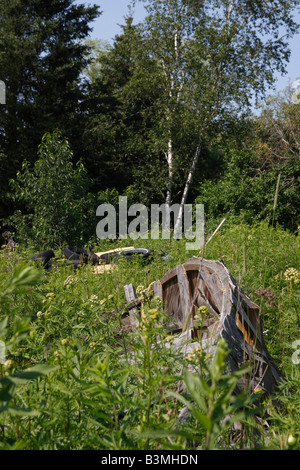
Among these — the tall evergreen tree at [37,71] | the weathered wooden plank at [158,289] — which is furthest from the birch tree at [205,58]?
the weathered wooden plank at [158,289]

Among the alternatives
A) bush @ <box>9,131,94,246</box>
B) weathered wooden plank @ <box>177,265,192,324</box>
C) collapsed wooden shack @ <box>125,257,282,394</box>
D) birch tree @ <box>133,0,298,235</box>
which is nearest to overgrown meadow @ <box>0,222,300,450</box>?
collapsed wooden shack @ <box>125,257,282,394</box>

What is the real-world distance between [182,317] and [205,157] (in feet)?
54.8

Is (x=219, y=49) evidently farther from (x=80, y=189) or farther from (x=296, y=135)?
(x=80, y=189)

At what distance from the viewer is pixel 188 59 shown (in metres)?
14.8

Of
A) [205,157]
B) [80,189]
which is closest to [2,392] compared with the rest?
[80,189]

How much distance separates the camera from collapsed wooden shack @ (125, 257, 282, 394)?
2156 mm

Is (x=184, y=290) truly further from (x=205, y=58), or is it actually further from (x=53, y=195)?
(x=205, y=58)

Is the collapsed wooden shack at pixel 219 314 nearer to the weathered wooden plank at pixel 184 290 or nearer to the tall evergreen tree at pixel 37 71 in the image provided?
the weathered wooden plank at pixel 184 290

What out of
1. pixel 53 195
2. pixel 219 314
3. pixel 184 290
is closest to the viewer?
pixel 219 314

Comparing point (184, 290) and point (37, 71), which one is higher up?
point (37, 71)

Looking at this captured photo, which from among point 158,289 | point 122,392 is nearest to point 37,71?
point 158,289

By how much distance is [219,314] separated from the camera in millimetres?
2867

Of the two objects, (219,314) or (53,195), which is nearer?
(219,314)

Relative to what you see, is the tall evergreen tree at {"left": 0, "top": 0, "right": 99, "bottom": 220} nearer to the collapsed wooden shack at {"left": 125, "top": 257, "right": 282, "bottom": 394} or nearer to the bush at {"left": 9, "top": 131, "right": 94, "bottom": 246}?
the bush at {"left": 9, "top": 131, "right": 94, "bottom": 246}
